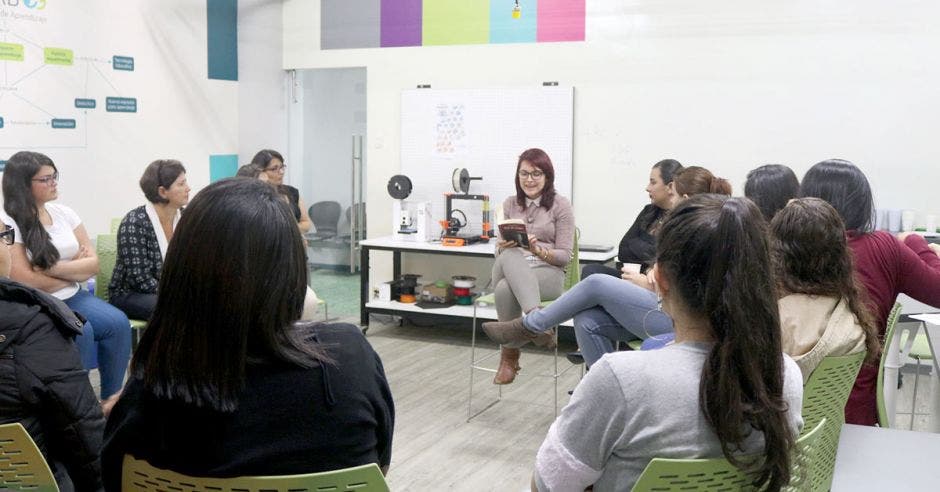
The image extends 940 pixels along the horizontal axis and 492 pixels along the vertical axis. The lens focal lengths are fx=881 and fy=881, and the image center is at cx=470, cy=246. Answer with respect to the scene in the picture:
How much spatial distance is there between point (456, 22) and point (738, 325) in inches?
212

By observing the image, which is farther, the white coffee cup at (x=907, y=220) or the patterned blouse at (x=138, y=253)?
the white coffee cup at (x=907, y=220)

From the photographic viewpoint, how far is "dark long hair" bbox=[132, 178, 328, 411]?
57.1 inches

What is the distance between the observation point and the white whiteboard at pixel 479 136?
6.24 metres

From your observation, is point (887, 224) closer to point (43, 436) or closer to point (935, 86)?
point (935, 86)

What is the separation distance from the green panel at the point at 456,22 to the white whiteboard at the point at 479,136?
39cm

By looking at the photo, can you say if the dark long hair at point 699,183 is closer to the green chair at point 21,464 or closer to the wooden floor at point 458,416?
the wooden floor at point 458,416

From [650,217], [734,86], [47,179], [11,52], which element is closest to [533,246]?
[650,217]

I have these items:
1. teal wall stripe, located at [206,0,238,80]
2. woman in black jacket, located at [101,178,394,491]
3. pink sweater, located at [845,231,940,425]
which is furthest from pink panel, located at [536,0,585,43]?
woman in black jacket, located at [101,178,394,491]

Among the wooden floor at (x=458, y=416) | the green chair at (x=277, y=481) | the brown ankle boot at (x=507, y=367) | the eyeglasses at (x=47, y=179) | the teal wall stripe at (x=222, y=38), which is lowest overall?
the wooden floor at (x=458, y=416)

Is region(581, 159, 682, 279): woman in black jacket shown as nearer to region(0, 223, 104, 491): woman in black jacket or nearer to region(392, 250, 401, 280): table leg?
region(392, 250, 401, 280): table leg

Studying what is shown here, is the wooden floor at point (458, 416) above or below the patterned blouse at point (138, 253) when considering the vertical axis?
below

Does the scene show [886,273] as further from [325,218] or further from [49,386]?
[325,218]

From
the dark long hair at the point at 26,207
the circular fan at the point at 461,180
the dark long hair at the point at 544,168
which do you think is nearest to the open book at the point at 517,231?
the dark long hair at the point at 544,168

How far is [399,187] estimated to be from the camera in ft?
21.2
